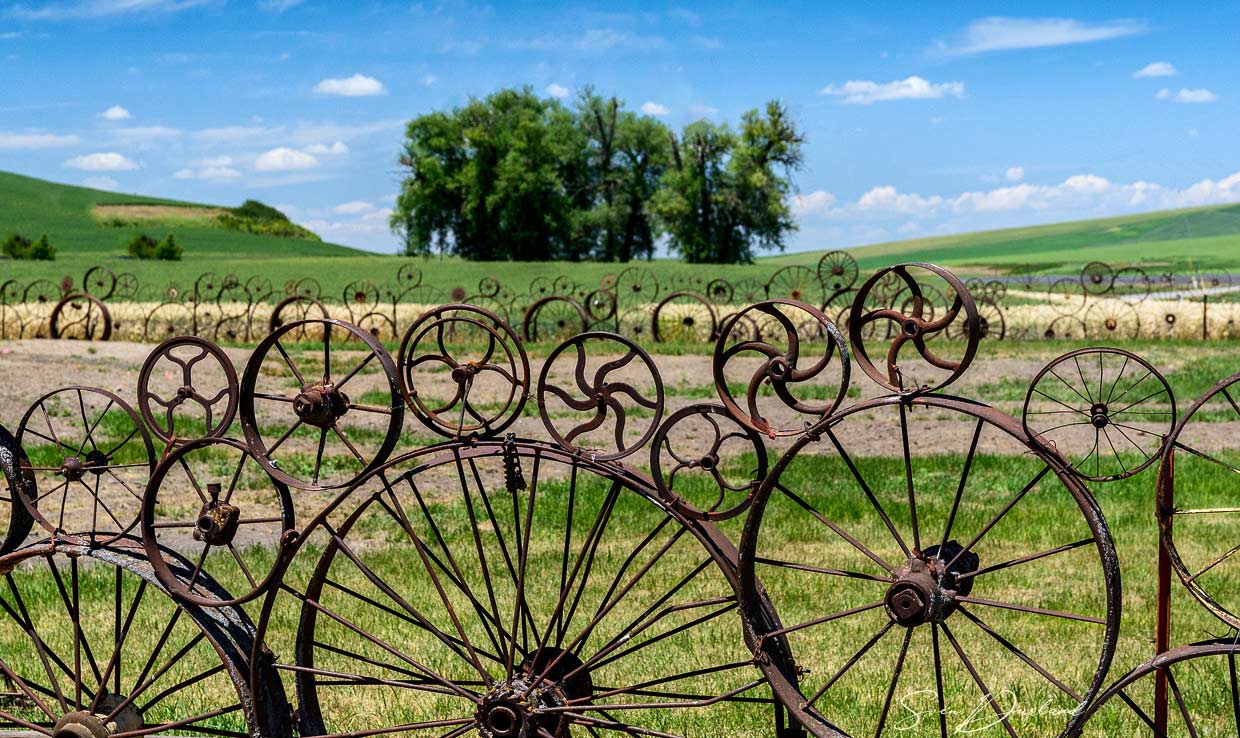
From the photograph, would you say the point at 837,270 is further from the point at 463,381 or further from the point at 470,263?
the point at 470,263

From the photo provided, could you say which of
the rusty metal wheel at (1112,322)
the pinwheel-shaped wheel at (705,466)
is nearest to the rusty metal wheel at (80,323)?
the pinwheel-shaped wheel at (705,466)

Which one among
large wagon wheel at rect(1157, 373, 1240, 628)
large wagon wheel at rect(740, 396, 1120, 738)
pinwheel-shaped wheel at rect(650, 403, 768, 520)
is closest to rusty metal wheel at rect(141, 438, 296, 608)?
pinwheel-shaped wheel at rect(650, 403, 768, 520)

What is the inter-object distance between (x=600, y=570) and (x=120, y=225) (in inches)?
2503

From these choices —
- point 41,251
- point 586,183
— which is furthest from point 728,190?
point 41,251

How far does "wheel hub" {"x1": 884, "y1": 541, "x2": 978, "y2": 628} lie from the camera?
265cm

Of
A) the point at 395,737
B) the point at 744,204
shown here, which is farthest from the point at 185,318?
the point at 744,204

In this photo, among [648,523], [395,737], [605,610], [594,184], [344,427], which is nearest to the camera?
[605,610]

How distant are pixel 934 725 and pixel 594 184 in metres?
47.7

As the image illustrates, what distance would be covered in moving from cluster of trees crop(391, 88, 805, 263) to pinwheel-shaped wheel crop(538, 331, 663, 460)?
28975 millimetres

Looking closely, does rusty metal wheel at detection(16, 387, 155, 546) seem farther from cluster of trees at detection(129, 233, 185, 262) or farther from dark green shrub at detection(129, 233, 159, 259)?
dark green shrub at detection(129, 233, 159, 259)

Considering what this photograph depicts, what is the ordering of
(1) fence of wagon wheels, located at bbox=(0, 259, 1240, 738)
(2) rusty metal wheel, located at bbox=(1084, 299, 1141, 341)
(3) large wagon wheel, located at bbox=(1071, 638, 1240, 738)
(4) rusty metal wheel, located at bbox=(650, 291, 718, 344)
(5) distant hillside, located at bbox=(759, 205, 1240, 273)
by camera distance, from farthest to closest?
(5) distant hillside, located at bbox=(759, 205, 1240, 273) → (4) rusty metal wheel, located at bbox=(650, 291, 718, 344) → (2) rusty metal wheel, located at bbox=(1084, 299, 1141, 341) → (3) large wagon wheel, located at bbox=(1071, 638, 1240, 738) → (1) fence of wagon wheels, located at bbox=(0, 259, 1240, 738)

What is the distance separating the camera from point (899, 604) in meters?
2.67

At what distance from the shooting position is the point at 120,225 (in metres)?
63.2

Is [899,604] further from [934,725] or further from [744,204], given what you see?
[744,204]
